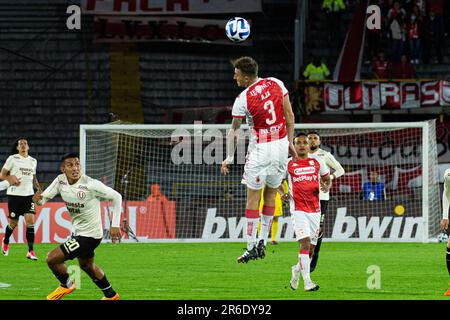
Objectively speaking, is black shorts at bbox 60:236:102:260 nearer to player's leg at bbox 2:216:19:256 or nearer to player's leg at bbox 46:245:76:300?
player's leg at bbox 46:245:76:300

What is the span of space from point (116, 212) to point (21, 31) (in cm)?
2226

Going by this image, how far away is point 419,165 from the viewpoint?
86.9ft

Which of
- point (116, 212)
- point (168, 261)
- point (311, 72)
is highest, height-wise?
point (311, 72)

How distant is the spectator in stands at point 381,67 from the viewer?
30.1m

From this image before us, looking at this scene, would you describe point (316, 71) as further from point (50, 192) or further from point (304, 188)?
point (50, 192)

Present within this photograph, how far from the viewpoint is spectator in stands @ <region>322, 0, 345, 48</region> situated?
32.0 meters

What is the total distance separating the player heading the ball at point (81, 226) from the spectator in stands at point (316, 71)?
1790cm

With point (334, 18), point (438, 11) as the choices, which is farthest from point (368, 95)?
point (438, 11)

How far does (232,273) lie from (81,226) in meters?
4.63

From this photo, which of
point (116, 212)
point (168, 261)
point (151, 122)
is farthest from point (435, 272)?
point (151, 122)

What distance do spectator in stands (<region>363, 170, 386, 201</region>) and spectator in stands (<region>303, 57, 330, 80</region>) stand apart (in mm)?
4646

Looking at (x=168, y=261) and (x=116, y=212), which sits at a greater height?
(x=116, y=212)

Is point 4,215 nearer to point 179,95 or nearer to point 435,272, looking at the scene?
point 179,95

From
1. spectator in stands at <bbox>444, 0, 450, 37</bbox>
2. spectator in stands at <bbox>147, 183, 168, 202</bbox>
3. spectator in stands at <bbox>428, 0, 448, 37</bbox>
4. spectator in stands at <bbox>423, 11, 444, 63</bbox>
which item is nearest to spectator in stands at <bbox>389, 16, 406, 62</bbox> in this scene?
spectator in stands at <bbox>423, 11, 444, 63</bbox>
